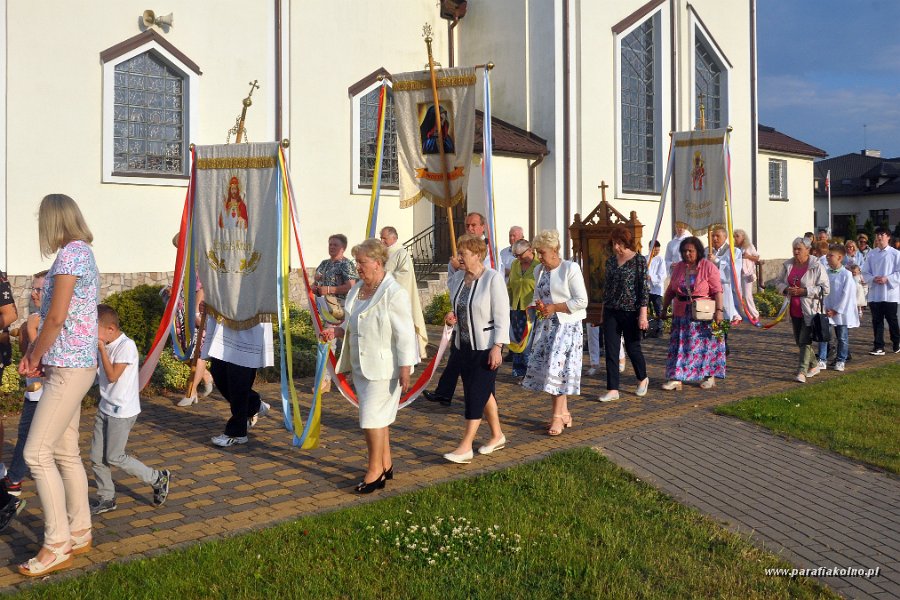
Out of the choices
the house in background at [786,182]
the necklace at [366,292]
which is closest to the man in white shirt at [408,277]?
the necklace at [366,292]

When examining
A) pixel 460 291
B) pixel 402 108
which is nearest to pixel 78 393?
pixel 460 291

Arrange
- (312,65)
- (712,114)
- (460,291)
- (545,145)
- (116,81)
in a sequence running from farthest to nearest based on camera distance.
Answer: (712,114)
(545,145)
(312,65)
(116,81)
(460,291)

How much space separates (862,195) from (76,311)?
7378 centimetres

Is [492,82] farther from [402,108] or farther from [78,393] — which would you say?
[78,393]

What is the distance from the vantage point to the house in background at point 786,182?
2889 centimetres

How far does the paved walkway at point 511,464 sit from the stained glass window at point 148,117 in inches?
293

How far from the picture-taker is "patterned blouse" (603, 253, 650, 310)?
32.8ft

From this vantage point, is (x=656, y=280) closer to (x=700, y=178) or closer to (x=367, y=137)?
(x=700, y=178)

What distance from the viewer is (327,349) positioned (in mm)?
6984

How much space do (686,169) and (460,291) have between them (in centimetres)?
778

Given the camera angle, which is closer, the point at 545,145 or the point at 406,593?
the point at 406,593

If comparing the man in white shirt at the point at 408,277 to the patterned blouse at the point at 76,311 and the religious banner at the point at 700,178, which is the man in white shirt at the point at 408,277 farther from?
the religious banner at the point at 700,178

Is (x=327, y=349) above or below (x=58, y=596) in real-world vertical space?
above

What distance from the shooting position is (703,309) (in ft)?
34.3
